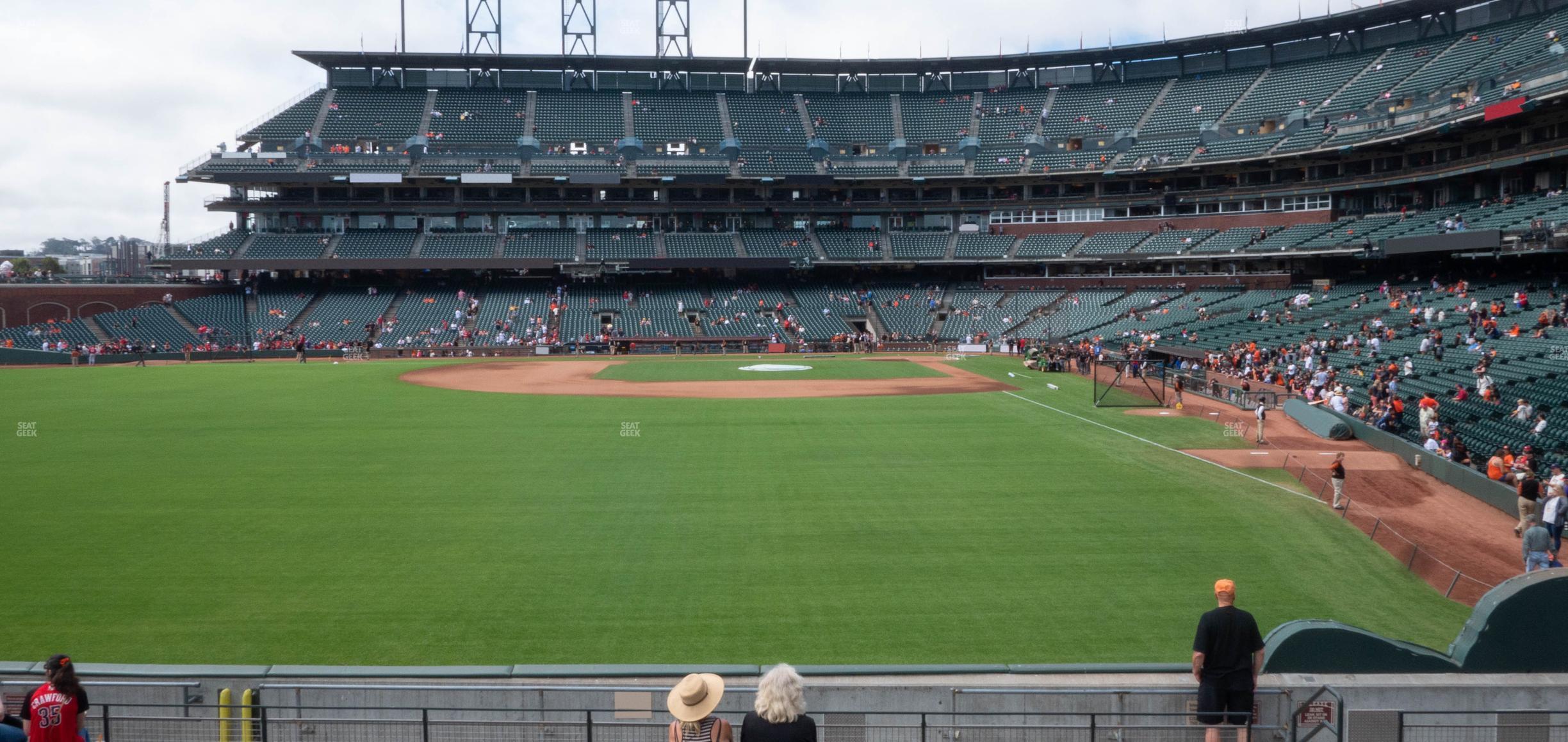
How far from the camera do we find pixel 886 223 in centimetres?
8450

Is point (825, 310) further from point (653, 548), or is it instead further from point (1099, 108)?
point (653, 548)

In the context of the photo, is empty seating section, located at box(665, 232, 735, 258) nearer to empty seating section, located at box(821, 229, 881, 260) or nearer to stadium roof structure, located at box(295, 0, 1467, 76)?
empty seating section, located at box(821, 229, 881, 260)

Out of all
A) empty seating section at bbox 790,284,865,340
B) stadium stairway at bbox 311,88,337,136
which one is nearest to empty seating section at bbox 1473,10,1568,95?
empty seating section at bbox 790,284,865,340

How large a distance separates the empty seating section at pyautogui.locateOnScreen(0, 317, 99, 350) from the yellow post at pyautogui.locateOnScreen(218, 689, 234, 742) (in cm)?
6775

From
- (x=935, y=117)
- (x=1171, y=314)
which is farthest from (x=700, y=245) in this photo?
(x=1171, y=314)

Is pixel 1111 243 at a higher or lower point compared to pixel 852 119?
lower

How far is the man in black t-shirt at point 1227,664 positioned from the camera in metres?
7.71

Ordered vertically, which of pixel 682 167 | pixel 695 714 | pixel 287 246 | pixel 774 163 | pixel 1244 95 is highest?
pixel 1244 95

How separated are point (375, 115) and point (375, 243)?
13609 mm

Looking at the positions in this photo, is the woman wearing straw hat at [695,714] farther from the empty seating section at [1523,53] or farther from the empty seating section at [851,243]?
the empty seating section at [851,243]

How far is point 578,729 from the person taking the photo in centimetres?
797

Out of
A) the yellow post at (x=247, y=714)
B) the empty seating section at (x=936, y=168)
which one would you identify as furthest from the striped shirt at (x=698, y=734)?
Answer: the empty seating section at (x=936, y=168)

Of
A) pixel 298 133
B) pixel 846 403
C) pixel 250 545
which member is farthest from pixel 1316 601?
pixel 298 133

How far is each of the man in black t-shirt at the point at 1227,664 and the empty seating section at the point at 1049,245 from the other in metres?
71.3
